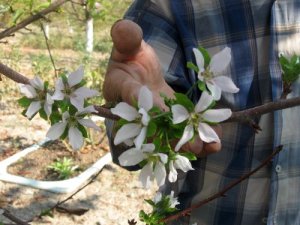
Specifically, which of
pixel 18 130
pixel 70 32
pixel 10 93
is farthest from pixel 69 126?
pixel 70 32

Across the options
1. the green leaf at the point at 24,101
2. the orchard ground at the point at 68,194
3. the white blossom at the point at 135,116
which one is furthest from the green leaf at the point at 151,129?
the orchard ground at the point at 68,194

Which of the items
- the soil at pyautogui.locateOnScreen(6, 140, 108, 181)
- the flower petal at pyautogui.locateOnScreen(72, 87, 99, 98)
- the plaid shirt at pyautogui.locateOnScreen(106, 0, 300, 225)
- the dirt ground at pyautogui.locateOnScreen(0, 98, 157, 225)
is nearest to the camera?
the flower petal at pyautogui.locateOnScreen(72, 87, 99, 98)

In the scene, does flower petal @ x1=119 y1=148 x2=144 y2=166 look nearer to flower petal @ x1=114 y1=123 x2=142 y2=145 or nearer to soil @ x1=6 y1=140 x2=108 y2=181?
flower petal @ x1=114 y1=123 x2=142 y2=145

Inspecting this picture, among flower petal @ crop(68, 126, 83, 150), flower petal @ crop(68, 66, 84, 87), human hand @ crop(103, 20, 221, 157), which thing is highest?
human hand @ crop(103, 20, 221, 157)

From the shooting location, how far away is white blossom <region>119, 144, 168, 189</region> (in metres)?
Result: 0.68

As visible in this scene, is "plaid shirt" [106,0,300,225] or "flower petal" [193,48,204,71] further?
"plaid shirt" [106,0,300,225]

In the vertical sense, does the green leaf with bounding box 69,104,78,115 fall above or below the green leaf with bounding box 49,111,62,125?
above

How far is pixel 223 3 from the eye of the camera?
5.12ft

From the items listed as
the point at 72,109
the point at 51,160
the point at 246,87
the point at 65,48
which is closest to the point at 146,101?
the point at 72,109

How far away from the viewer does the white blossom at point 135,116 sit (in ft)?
2.16

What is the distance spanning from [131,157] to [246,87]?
860mm

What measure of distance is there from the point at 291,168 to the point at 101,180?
A: 9.02 ft

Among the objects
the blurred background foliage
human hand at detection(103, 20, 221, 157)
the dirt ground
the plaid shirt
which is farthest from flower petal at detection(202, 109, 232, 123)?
the dirt ground

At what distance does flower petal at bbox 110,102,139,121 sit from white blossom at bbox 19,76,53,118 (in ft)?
0.38
